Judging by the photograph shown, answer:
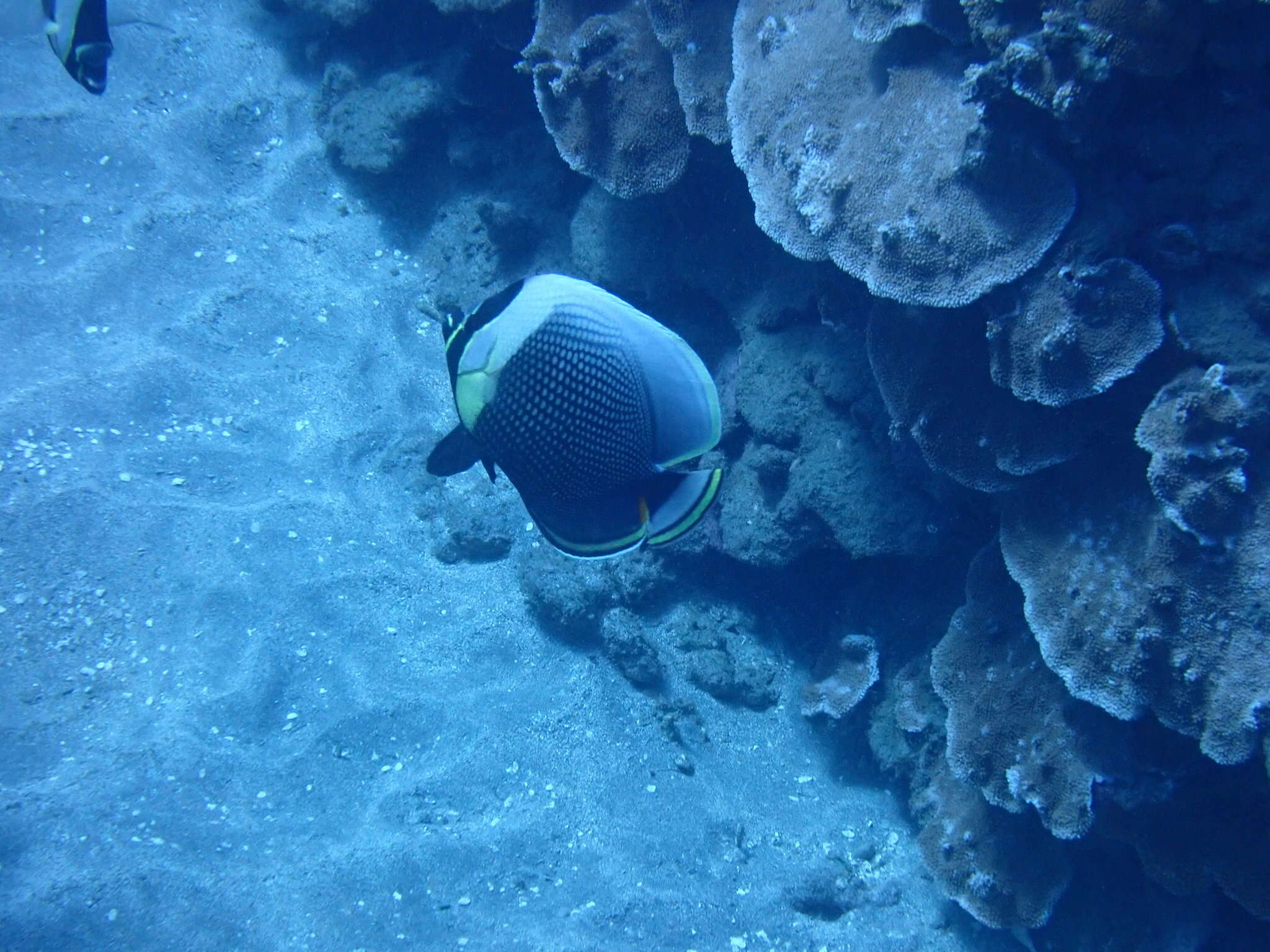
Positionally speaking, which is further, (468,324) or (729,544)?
(729,544)

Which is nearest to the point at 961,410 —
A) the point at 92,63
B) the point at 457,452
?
the point at 457,452

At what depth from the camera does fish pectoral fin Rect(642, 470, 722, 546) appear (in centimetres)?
130

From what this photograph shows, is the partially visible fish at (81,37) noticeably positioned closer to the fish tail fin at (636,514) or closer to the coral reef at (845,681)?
the fish tail fin at (636,514)

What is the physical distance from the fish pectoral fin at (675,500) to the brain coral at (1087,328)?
7.97 ft

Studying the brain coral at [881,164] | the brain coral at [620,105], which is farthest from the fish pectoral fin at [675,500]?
the brain coral at [620,105]

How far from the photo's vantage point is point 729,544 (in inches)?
181

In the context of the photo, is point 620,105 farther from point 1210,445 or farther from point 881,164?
point 1210,445

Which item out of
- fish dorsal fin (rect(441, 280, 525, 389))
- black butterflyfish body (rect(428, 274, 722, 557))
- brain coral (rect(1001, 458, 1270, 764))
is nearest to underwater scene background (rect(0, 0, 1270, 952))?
brain coral (rect(1001, 458, 1270, 764))

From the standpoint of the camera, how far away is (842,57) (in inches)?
143

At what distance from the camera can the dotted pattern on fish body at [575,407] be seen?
127cm

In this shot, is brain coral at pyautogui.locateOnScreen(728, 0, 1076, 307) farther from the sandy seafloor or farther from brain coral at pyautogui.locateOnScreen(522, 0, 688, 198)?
the sandy seafloor

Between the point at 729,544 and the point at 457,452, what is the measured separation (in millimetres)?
3422

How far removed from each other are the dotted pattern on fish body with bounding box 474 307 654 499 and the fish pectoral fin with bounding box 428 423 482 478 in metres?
0.07

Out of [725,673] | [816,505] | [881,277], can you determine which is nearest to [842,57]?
[881,277]
